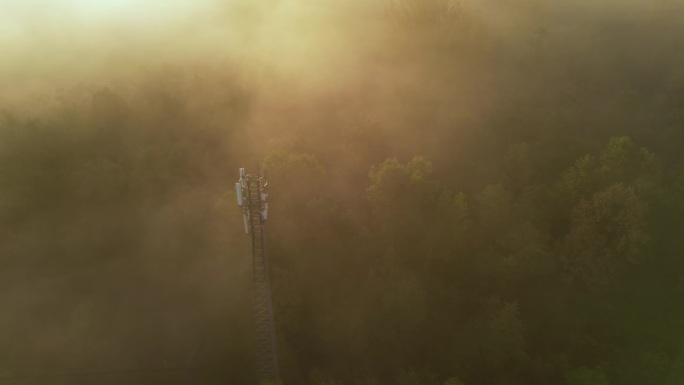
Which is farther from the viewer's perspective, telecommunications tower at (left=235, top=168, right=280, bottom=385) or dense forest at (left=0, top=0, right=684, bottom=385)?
dense forest at (left=0, top=0, right=684, bottom=385)

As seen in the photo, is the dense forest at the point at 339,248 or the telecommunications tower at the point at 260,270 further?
the dense forest at the point at 339,248

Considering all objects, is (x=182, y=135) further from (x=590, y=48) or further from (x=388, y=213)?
(x=590, y=48)

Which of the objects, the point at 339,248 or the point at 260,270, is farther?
the point at 339,248

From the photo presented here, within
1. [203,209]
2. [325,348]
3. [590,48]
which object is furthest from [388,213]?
[590,48]
